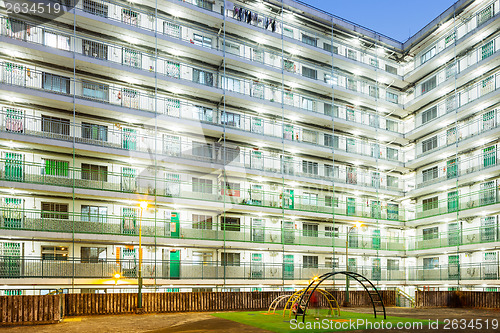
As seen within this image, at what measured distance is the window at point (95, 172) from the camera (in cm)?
3556

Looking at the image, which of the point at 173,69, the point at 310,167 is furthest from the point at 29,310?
the point at 310,167

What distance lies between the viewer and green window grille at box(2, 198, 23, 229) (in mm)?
30906

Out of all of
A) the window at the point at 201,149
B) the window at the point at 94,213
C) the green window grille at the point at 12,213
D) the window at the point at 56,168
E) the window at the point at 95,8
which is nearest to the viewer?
the green window grille at the point at 12,213

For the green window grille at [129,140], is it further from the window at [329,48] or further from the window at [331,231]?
the window at [329,48]

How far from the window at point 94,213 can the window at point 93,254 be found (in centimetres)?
206

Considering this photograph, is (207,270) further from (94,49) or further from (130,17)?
(130,17)

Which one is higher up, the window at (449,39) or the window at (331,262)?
the window at (449,39)

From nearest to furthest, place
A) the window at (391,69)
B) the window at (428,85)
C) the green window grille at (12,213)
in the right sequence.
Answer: the green window grille at (12,213) → the window at (428,85) → the window at (391,69)

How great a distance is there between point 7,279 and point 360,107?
38.4m

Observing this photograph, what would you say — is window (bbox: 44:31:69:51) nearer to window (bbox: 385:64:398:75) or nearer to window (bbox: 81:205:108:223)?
window (bbox: 81:205:108:223)

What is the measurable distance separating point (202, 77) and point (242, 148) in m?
7.35

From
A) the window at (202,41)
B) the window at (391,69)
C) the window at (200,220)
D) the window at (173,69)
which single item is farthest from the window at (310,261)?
the window at (391,69)

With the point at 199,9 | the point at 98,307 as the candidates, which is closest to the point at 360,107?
the point at 199,9

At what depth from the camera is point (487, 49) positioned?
43469mm
